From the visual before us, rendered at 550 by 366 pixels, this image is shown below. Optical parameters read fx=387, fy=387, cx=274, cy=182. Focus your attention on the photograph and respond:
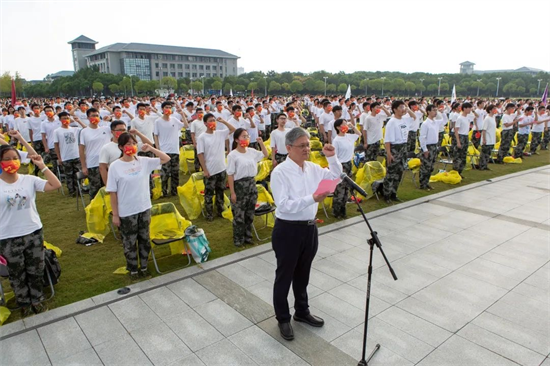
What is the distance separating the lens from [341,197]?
795 centimetres

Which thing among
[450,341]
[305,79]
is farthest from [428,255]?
[305,79]

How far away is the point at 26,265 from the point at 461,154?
11042 millimetres

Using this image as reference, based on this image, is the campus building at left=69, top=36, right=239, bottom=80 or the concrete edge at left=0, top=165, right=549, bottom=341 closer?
the concrete edge at left=0, top=165, right=549, bottom=341

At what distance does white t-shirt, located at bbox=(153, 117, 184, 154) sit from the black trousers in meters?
6.00

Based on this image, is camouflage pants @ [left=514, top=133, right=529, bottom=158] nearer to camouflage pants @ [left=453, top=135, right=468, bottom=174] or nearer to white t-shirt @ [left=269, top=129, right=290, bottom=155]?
camouflage pants @ [left=453, top=135, right=468, bottom=174]

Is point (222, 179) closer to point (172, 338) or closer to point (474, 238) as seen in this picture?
point (172, 338)

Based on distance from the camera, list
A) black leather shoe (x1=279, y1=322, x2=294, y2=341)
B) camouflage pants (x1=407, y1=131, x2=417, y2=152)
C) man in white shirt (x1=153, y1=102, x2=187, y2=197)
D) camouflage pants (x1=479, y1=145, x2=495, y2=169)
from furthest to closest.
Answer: camouflage pants (x1=407, y1=131, x2=417, y2=152), camouflage pants (x1=479, y1=145, x2=495, y2=169), man in white shirt (x1=153, y1=102, x2=187, y2=197), black leather shoe (x1=279, y1=322, x2=294, y2=341)

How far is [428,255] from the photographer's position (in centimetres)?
613

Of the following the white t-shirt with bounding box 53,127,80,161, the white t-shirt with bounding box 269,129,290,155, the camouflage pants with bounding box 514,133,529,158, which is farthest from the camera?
the camouflage pants with bounding box 514,133,529,158

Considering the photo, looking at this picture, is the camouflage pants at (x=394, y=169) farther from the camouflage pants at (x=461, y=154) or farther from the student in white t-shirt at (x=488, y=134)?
the student in white t-shirt at (x=488, y=134)

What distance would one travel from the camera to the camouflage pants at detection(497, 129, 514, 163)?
13758 millimetres

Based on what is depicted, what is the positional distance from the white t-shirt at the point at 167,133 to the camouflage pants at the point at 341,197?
4.01m

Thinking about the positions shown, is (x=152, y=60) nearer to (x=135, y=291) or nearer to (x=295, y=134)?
(x=135, y=291)

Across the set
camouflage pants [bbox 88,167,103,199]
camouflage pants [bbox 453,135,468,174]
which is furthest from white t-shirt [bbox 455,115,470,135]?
camouflage pants [bbox 88,167,103,199]
